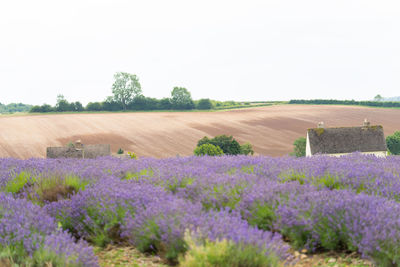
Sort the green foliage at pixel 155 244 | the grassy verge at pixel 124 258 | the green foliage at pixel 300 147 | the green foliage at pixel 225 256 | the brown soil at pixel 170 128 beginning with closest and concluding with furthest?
the green foliage at pixel 225 256
the green foliage at pixel 155 244
the grassy verge at pixel 124 258
the brown soil at pixel 170 128
the green foliage at pixel 300 147

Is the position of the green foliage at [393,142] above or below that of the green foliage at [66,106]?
below

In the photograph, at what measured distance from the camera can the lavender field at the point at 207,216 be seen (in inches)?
117

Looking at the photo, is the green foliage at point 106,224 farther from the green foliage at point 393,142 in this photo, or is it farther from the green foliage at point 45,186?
the green foliage at point 393,142

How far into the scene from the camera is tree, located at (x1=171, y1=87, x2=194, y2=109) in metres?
78.3

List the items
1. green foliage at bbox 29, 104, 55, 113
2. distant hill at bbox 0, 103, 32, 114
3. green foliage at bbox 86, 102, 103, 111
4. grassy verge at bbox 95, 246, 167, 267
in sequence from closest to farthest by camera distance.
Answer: grassy verge at bbox 95, 246, 167, 267
green foliage at bbox 29, 104, 55, 113
green foliage at bbox 86, 102, 103, 111
distant hill at bbox 0, 103, 32, 114

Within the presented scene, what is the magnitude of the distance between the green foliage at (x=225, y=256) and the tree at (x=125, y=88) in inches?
2966

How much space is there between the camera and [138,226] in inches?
140

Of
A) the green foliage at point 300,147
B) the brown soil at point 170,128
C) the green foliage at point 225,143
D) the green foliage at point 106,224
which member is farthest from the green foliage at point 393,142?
the green foliage at point 106,224

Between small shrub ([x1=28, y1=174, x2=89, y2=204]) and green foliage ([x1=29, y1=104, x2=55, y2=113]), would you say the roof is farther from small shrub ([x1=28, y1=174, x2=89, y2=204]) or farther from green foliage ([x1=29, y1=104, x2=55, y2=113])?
green foliage ([x1=29, y1=104, x2=55, y2=113])

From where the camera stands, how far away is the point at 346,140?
105ft

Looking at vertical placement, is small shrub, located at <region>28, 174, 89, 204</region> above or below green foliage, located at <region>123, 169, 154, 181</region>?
below

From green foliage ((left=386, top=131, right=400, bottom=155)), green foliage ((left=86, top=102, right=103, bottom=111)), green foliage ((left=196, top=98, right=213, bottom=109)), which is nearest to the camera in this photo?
green foliage ((left=386, top=131, right=400, bottom=155))

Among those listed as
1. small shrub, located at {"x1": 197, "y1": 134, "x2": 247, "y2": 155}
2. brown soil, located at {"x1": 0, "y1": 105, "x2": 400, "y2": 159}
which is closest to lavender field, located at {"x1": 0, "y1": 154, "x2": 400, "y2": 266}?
brown soil, located at {"x1": 0, "y1": 105, "x2": 400, "y2": 159}

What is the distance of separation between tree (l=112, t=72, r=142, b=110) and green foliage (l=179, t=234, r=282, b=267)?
75335 millimetres
